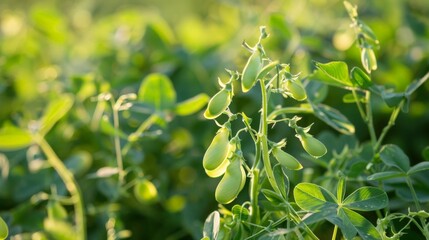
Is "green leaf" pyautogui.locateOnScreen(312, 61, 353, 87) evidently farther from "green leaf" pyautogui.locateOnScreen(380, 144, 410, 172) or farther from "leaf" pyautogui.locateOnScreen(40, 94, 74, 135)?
"leaf" pyautogui.locateOnScreen(40, 94, 74, 135)

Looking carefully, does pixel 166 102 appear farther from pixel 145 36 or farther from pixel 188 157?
pixel 145 36

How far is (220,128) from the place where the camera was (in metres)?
0.81

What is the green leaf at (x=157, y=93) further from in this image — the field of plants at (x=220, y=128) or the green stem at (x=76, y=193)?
the green stem at (x=76, y=193)

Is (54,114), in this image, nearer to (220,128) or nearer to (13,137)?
(13,137)

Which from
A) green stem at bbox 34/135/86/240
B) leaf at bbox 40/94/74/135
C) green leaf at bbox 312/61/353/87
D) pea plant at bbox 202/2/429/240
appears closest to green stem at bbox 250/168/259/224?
pea plant at bbox 202/2/429/240

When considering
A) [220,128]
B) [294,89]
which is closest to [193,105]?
[220,128]

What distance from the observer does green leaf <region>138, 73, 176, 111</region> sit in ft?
2.76

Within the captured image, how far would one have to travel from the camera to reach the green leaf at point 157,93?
0.84m

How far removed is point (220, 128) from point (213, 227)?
0.80 ft

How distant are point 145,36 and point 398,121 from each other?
1.41ft

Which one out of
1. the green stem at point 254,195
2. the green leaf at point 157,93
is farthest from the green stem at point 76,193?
the green stem at point 254,195

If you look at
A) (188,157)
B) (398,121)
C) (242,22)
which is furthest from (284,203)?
(242,22)

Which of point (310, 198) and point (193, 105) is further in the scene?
point (193, 105)

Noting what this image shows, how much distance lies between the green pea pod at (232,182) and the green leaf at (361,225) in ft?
0.31
